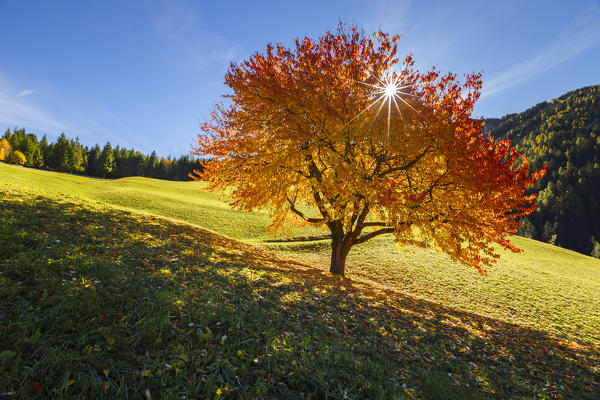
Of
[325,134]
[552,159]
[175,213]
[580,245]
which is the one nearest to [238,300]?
[325,134]

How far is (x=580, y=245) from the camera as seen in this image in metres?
130

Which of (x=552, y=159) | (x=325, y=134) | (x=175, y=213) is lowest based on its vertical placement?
(x=175, y=213)

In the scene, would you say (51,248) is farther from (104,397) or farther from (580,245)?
(580,245)

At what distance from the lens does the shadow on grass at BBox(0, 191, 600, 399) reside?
363 centimetres

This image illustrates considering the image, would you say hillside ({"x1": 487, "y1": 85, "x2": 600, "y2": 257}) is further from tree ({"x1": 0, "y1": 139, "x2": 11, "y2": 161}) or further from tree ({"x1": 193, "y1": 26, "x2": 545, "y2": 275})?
tree ({"x1": 0, "y1": 139, "x2": 11, "y2": 161})

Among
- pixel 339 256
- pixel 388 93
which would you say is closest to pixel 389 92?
pixel 388 93

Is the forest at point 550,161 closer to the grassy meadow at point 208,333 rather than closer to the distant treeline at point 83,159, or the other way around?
the distant treeline at point 83,159

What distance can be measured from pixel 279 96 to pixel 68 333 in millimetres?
10125

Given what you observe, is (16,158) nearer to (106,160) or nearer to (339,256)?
(106,160)

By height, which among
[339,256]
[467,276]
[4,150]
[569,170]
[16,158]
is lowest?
[467,276]

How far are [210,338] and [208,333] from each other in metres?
0.15

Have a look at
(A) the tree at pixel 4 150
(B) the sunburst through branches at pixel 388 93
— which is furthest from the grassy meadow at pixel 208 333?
(A) the tree at pixel 4 150

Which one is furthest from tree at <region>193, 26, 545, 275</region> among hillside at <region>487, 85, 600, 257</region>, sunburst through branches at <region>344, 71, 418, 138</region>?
hillside at <region>487, 85, 600, 257</region>

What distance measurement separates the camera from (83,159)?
102m
